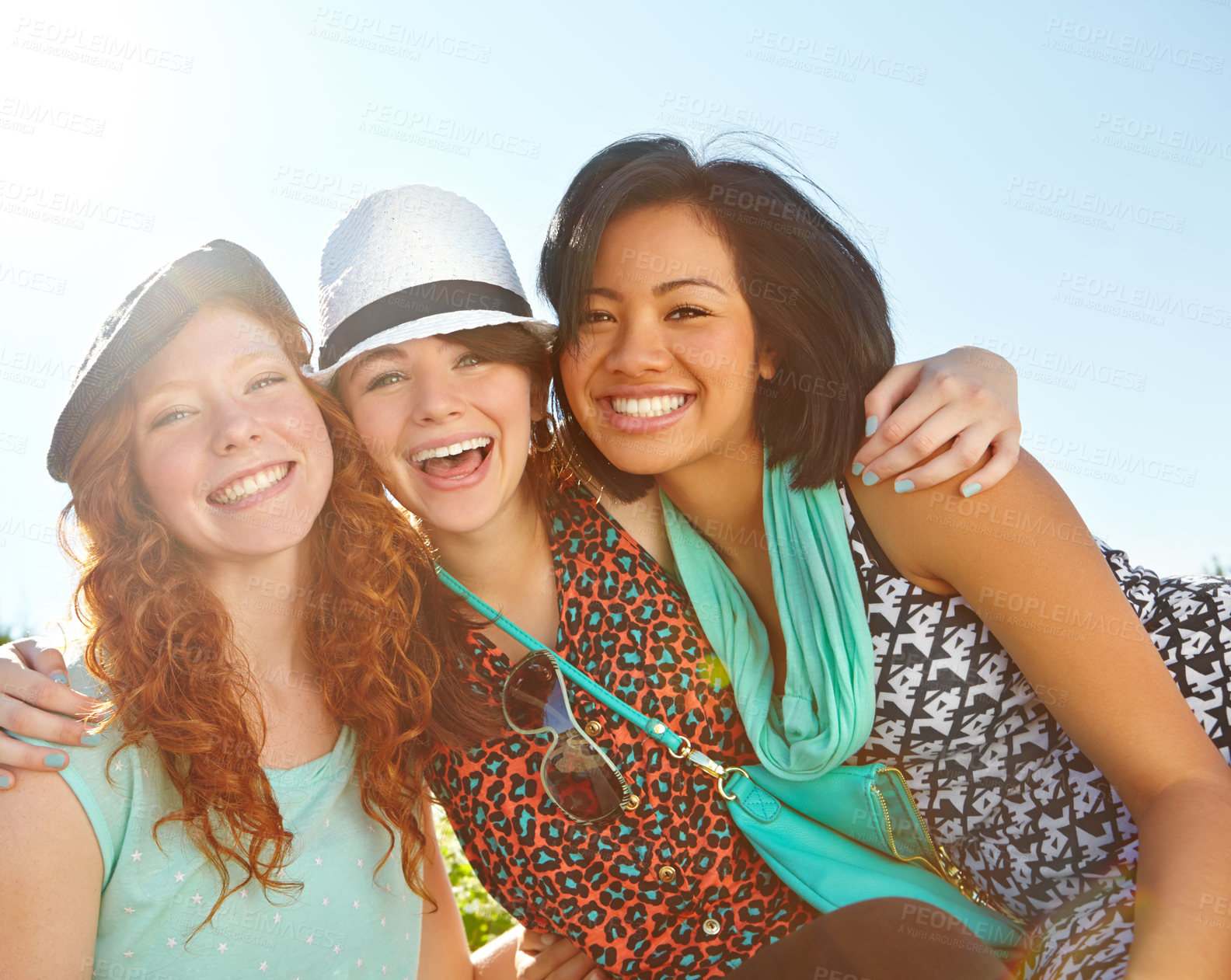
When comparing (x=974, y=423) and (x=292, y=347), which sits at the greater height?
(x=292, y=347)

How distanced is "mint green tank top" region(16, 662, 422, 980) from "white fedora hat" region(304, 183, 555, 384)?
1.20 meters

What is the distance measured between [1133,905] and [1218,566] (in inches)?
143

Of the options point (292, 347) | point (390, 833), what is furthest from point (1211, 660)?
point (292, 347)

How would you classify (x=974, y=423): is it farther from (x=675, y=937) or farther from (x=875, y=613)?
(x=675, y=937)

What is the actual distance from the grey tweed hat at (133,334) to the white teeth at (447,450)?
71 cm

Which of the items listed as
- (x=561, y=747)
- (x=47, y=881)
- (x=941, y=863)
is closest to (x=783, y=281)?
(x=561, y=747)

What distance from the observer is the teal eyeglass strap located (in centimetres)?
286

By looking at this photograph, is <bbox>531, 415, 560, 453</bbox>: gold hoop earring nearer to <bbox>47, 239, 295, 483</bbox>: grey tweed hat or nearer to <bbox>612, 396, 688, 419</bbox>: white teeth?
<bbox>612, 396, 688, 419</bbox>: white teeth

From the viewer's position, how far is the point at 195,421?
8.57ft

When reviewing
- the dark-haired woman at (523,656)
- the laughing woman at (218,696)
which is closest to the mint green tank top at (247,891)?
the laughing woman at (218,696)

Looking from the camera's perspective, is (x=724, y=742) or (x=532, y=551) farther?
(x=532, y=551)

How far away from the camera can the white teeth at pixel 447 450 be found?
2.89 meters

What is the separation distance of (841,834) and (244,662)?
184 cm

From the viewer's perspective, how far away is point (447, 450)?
114 inches
